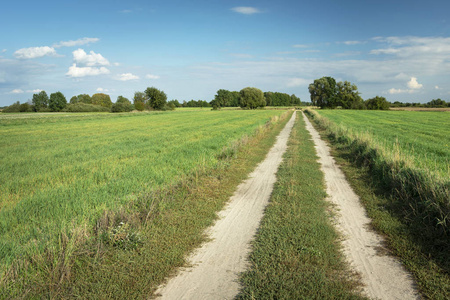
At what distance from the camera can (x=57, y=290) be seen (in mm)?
3619

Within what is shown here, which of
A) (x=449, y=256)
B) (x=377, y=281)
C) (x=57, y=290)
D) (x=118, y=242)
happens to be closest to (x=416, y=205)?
(x=449, y=256)

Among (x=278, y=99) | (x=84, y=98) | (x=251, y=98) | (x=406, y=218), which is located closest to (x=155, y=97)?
(x=251, y=98)

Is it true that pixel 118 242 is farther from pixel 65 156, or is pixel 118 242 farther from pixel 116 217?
pixel 65 156

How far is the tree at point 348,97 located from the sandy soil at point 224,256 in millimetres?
111414

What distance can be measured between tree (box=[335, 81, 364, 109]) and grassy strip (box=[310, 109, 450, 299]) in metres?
106

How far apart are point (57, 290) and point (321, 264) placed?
4119 millimetres

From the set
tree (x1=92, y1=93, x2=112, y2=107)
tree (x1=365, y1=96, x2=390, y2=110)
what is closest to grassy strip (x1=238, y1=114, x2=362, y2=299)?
tree (x1=365, y1=96, x2=390, y2=110)

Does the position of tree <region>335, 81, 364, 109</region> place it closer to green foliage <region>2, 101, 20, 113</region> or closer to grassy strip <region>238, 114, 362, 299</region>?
grassy strip <region>238, 114, 362, 299</region>

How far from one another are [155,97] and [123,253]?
307 ft

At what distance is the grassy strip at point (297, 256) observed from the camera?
12.0ft

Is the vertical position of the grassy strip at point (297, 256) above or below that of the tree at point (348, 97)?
below

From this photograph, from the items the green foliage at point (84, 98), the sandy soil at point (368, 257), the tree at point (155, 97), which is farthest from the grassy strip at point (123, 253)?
the green foliage at point (84, 98)

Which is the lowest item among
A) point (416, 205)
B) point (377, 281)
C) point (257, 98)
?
point (377, 281)

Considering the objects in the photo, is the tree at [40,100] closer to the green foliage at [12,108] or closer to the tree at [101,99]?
the green foliage at [12,108]
